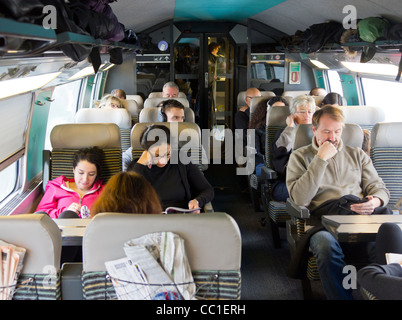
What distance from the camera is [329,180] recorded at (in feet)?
12.2

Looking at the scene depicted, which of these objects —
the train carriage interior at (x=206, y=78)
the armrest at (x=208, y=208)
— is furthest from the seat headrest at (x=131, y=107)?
the armrest at (x=208, y=208)

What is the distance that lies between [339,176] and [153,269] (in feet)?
7.50

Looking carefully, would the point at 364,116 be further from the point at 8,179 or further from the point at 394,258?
the point at 8,179

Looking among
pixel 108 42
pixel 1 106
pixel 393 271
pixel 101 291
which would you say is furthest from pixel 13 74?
pixel 393 271

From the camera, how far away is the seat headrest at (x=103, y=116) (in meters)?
5.71

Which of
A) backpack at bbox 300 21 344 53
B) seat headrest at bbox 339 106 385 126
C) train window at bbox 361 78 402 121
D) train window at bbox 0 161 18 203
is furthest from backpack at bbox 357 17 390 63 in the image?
train window at bbox 0 161 18 203

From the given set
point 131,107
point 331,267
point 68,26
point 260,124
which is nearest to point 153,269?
point 331,267

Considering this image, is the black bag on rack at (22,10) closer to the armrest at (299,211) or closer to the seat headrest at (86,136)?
the seat headrest at (86,136)

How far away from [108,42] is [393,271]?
11.6 feet

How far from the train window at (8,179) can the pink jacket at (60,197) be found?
98cm

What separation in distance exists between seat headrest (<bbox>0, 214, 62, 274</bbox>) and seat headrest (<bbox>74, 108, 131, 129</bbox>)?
3.93m

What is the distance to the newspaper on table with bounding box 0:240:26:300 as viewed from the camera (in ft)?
5.95

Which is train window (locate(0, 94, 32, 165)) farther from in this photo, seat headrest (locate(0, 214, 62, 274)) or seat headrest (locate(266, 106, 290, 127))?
seat headrest (locate(0, 214, 62, 274))
